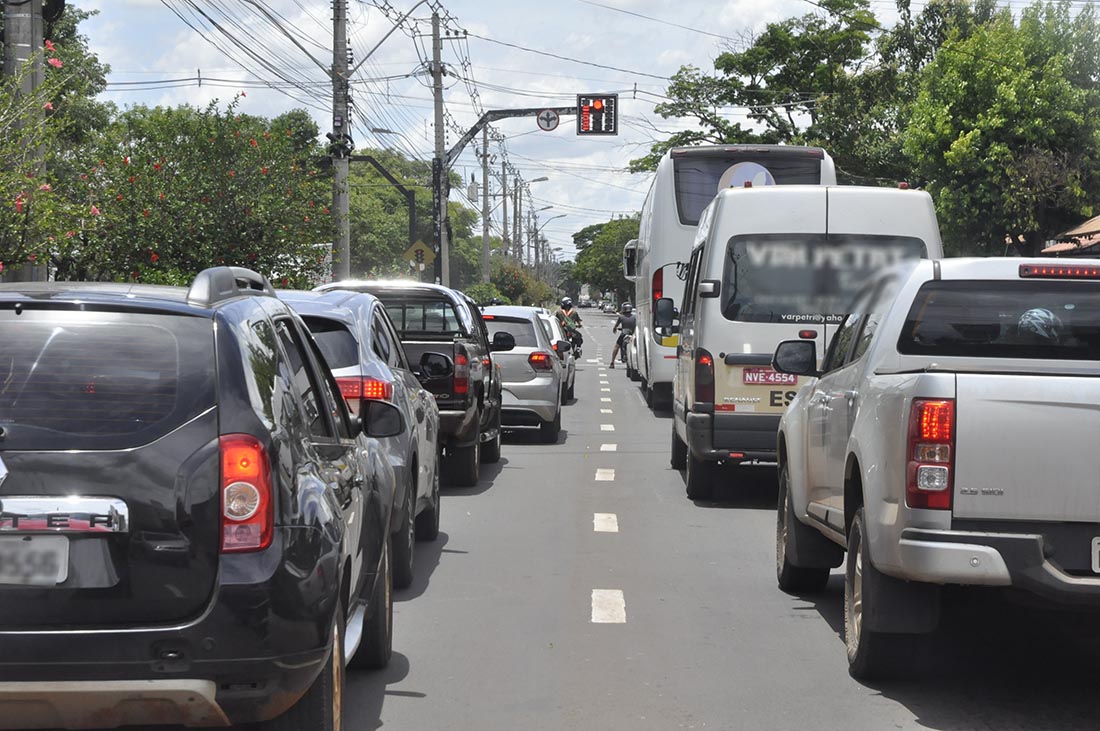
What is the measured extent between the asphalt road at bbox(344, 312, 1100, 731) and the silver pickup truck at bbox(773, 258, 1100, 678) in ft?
1.49

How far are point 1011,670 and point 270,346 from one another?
392cm

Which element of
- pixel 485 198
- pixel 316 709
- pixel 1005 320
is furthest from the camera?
pixel 485 198

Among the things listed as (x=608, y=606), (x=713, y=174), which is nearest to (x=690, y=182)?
(x=713, y=174)

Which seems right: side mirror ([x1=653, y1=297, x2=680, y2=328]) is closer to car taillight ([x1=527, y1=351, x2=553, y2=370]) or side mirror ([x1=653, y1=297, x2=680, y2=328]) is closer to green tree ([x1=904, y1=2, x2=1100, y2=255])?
car taillight ([x1=527, y1=351, x2=553, y2=370])

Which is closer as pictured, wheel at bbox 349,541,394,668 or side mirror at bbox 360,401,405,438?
side mirror at bbox 360,401,405,438

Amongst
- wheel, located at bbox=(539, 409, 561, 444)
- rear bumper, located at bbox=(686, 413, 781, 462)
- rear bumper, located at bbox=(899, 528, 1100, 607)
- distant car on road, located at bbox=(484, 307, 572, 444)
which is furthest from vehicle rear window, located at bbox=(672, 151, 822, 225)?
rear bumper, located at bbox=(899, 528, 1100, 607)

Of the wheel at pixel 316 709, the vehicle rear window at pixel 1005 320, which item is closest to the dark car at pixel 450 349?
the vehicle rear window at pixel 1005 320

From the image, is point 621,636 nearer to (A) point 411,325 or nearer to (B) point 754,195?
(B) point 754,195

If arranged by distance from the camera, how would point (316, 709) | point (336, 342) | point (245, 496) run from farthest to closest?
1. point (336, 342)
2. point (316, 709)
3. point (245, 496)

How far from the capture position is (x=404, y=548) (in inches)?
338

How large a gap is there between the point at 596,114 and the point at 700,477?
2154 cm

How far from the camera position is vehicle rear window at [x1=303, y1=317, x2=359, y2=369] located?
887 cm

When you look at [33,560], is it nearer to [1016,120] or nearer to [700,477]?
[700,477]

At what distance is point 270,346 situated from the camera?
15.3 ft
